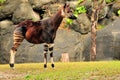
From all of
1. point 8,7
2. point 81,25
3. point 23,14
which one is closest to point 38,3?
point 23,14

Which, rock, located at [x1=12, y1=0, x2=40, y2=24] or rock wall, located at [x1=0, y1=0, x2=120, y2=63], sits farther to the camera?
rock, located at [x1=12, y1=0, x2=40, y2=24]

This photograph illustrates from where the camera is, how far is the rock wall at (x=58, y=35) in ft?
116

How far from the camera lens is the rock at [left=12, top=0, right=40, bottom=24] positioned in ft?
127

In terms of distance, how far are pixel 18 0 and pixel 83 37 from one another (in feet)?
26.2

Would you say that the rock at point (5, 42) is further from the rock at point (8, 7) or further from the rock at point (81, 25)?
the rock at point (81, 25)

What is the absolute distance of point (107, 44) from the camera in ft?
115

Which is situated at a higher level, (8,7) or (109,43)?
(8,7)

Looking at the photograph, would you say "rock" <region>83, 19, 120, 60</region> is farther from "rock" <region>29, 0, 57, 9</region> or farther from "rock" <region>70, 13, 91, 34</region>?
"rock" <region>29, 0, 57, 9</region>

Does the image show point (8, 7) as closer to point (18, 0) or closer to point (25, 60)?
point (18, 0)

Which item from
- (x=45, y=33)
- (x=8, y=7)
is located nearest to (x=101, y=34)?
(x=8, y=7)

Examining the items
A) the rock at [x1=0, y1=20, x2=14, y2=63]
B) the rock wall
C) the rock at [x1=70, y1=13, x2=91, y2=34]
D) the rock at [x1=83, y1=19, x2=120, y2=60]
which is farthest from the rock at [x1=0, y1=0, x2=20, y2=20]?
the rock at [x1=83, y1=19, x2=120, y2=60]

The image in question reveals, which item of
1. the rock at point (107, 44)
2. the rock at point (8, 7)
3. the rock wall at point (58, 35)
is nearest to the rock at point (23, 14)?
the rock wall at point (58, 35)

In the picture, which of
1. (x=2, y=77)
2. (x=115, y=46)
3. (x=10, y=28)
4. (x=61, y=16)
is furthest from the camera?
(x=10, y=28)

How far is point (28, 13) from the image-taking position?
127 feet
